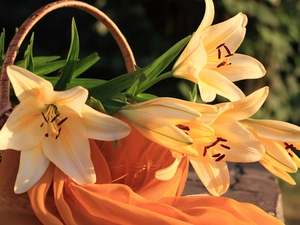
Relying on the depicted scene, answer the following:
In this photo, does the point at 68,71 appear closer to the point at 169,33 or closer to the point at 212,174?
the point at 212,174

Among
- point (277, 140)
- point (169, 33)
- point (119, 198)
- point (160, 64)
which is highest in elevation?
point (160, 64)

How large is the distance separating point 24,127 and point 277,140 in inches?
17.6

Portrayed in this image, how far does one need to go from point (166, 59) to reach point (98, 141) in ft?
0.64

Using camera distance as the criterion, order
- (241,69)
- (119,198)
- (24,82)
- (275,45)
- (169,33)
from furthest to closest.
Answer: (169,33), (275,45), (241,69), (119,198), (24,82)

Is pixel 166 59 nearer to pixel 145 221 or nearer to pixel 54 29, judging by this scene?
pixel 145 221

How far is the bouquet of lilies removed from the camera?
3.38 feet

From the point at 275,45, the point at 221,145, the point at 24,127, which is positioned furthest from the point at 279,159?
the point at 275,45

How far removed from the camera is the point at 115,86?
1.15 m

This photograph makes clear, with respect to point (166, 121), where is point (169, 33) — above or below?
below

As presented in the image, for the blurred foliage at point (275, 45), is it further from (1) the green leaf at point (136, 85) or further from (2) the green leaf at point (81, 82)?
(1) the green leaf at point (136, 85)

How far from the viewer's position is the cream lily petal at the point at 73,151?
1.04 m

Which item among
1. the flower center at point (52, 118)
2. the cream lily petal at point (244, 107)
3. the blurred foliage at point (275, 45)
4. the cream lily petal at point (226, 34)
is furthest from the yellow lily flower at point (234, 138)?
the blurred foliage at point (275, 45)

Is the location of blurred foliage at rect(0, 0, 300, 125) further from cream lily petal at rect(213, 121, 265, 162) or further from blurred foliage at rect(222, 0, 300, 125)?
cream lily petal at rect(213, 121, 265, 162)

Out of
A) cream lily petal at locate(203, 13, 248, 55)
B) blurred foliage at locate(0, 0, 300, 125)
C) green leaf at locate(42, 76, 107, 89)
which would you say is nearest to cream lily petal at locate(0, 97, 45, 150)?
green leaf at locate(42, 76, 107, 89)
